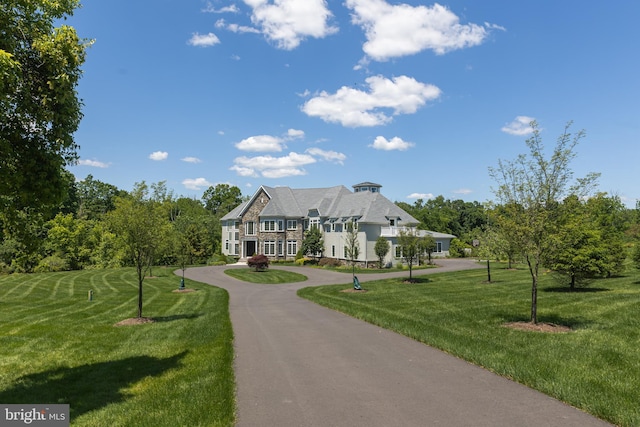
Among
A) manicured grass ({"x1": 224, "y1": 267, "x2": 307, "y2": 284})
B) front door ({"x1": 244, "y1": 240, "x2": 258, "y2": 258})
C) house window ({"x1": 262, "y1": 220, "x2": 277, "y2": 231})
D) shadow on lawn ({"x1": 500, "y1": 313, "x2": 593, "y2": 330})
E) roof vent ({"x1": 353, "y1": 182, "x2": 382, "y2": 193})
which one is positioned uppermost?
roof vent ({"x1": 353, "y1": 182, "x2": 382, "y2": 193})

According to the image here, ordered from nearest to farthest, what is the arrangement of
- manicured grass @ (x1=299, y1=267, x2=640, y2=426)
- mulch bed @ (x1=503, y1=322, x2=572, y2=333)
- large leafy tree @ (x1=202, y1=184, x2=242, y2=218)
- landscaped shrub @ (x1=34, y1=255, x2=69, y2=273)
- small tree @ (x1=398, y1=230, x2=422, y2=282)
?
manicured grass @ (x1=299, y1=267, x2=640, y2=426), mulch bed @ (x1=503, y1=322, x2=572, y2=333), small tree @ (x1=398, y1=230, x2=422, y2=282), landscaped shrub @ (x1=34, y1=255, x2=69, y2=273), large leafy tree @ (x1=202, y1=184, x2=242, y2=218)

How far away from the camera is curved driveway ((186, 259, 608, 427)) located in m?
6.29

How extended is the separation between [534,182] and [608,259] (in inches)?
438

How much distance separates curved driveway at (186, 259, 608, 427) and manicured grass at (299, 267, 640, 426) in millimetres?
497

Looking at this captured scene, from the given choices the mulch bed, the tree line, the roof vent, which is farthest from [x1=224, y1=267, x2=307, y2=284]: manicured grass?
the mulch bed

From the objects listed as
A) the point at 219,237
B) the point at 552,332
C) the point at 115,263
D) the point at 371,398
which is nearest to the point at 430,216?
the point at 219,237

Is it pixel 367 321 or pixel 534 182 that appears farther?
pixel 367 321

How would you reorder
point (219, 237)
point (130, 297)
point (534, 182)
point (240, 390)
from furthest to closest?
point (219, 237) → point (130, 297) → point (534, 182) → point (240, 390)

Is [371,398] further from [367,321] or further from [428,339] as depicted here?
[367,321]

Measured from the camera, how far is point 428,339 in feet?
36.6

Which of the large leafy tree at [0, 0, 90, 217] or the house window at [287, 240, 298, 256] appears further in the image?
the house window at [287, 240, 298, 256]

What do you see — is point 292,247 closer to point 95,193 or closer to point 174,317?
point 174,317

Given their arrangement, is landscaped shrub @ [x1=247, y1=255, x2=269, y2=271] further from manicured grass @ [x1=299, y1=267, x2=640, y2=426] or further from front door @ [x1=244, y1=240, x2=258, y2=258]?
manicured grass @ [x1=299, y1=267, x2=640, y2=426]

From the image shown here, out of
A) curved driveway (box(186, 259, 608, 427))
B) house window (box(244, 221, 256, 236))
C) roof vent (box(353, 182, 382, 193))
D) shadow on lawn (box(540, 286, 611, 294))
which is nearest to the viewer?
curved driveway (box(186, 259, 608, 427))
